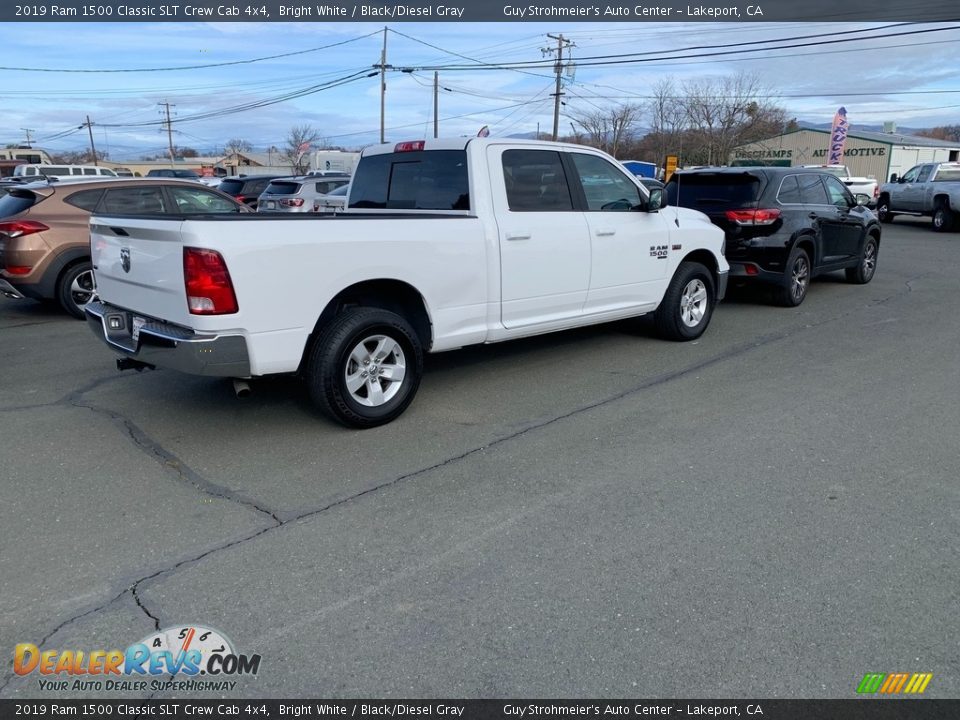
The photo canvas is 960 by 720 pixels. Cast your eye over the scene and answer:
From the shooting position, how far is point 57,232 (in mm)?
8711

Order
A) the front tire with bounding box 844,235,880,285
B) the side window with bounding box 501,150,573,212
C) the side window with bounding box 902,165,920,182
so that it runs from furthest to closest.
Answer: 1. the side window with bounding box 902,165,920,182
2. the front tire with bounding box 844,235,880,285
3. the side window with bounding box 501,150,573,212

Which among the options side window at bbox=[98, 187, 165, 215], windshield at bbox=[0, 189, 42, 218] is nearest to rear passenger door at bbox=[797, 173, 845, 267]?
side window at bbox=[98, 187, 165, 215]

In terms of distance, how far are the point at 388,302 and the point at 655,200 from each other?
295cm

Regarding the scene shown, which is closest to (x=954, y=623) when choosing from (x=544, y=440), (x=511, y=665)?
(x=511, y=665)

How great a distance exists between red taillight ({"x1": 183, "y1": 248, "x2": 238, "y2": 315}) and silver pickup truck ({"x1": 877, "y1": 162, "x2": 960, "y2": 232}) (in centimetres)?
2214

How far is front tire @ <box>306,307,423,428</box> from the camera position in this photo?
4785 millimetres

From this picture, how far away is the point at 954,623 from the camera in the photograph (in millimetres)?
2957

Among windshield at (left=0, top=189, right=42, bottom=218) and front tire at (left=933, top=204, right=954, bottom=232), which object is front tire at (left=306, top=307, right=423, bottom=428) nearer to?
windshield at (left=0, top=189, right=42, bottom=218)

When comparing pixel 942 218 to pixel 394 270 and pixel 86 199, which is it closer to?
pixel 394 270

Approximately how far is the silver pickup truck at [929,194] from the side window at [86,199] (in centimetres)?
2133

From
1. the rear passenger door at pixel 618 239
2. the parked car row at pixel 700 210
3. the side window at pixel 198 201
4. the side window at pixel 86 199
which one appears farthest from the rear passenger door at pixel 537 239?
the side window at pixel 86 199

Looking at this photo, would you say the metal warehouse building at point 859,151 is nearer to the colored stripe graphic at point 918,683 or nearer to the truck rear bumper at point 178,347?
the truck rear bumper at point 178,347
